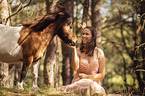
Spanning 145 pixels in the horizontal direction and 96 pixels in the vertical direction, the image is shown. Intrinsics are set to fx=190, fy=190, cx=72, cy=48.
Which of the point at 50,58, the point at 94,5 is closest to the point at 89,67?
the point at 50,58

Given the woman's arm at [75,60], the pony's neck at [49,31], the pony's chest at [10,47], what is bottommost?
the woman's arm at [75,60]

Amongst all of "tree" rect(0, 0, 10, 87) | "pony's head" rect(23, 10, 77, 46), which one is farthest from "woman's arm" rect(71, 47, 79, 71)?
"tree" rect(0, 0, 10, 87)

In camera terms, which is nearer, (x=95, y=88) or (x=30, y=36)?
(x=95, y=88)

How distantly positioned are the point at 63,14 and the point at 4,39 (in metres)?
1.58

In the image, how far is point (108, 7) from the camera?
40.1ft

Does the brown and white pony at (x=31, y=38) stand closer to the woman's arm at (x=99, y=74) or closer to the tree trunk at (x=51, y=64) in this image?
the woman's arm at (x=99, y=74)

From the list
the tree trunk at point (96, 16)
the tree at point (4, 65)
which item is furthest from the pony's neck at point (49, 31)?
the tree trunk at point (96, 16)

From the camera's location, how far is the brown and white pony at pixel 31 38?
4.60m

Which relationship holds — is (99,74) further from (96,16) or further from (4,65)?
(96,16)

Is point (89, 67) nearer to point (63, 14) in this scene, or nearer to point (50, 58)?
point (63, 14)

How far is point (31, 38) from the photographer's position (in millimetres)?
4621

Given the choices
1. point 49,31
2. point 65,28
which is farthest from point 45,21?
point 65,28

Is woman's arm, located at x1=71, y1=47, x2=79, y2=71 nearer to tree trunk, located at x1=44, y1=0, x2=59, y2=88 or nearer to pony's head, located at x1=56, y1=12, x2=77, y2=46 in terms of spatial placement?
pony's head, located at x1=56, y1=12, x2=77, y2=46

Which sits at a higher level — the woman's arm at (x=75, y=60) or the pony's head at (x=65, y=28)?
the pony's head at (x=65, y=28)
